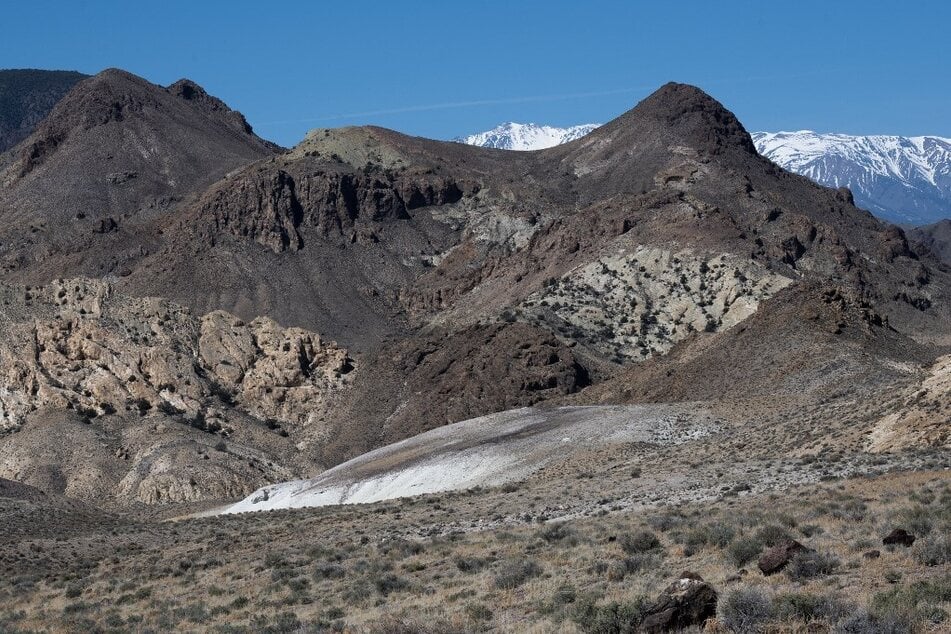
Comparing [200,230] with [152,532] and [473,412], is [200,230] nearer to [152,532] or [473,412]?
[473,412]

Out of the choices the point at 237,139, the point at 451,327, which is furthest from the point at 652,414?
the point at 237,139

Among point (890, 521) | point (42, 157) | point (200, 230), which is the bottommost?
point (890, 521)

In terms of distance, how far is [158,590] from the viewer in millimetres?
30375

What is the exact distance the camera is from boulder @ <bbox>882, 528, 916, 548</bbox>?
2050 centimetres

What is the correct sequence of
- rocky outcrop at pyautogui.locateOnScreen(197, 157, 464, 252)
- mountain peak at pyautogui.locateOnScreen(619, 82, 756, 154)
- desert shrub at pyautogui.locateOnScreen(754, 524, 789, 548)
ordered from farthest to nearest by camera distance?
mountain peak at pyautogui.locateOnScreen(619, 82, 756, 154) < rocky outcrop at pyautogui.locateOnScreen(197, 157, 464, 252) < desert shrub at pyautogui.locateOnScreen(754, 524, 789, 548)

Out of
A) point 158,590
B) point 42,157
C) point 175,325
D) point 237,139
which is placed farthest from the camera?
Answer: point 237,139

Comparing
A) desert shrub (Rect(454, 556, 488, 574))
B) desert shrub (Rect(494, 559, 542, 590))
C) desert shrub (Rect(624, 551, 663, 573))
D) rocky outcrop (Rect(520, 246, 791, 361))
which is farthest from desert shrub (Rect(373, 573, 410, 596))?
rocky outcrop (Rect(520, 246, 791, 361))

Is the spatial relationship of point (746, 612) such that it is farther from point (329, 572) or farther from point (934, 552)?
point (329, 572)

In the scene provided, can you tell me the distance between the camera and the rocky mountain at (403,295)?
231ft

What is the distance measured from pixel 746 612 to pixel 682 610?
0.85 metres

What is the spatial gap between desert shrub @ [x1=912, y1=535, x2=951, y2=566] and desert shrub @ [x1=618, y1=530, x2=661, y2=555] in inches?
215

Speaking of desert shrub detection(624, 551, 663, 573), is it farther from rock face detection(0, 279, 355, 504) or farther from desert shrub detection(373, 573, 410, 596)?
rock face detection(0, 279, 355, 504)

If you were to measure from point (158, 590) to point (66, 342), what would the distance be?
187ft

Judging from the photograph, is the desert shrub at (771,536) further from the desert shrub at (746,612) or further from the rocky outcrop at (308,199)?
the rocky outcrop at (308,199)
